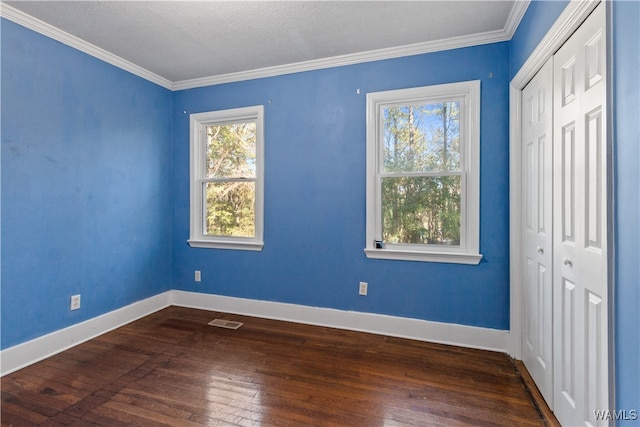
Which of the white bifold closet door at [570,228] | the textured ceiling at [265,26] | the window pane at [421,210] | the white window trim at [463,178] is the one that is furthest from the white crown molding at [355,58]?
the window pane at [421,210]

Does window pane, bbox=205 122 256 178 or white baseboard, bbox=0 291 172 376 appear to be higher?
window pane, bbox=205 122 256 178

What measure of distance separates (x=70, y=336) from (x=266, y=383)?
1811 millimetres

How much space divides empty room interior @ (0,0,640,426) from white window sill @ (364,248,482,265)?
1.0 inches

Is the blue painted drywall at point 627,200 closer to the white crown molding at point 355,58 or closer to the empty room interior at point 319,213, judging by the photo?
the empty room interior at point 319,213

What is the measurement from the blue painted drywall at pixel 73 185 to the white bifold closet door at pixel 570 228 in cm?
343

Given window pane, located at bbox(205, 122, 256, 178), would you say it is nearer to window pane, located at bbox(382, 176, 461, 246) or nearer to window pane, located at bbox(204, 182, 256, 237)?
window pane, located at bbox(204, 182, 256, 237)

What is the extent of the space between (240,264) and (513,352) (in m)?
2.61

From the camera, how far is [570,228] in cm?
153

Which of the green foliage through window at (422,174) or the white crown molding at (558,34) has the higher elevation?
the white crown molding at (558,34)

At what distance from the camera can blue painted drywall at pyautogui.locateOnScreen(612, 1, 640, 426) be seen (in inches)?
39.2

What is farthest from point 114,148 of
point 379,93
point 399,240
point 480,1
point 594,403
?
point 594,403

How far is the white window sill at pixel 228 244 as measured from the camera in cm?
326

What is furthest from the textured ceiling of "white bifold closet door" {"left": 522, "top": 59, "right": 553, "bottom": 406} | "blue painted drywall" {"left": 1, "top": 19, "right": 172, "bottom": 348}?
"white bifold closet door" {"left": 522, "top": 59, "right": 553, "bottom": 406}

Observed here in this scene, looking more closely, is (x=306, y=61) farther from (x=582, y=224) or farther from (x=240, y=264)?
(x=582, y=224)
